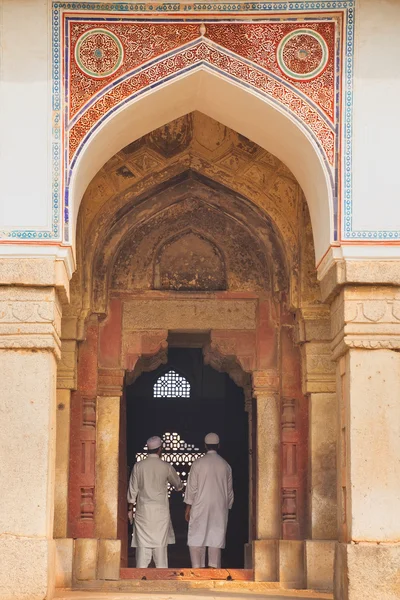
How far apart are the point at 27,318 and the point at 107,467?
2.60m

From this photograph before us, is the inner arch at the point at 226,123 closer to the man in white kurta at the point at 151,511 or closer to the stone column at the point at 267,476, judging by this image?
the stone column at the point at 267,476

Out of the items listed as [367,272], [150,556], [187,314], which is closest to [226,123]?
[367,272]

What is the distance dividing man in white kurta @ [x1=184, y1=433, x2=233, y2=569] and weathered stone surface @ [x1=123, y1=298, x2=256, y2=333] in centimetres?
142

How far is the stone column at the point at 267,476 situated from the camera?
9.76m

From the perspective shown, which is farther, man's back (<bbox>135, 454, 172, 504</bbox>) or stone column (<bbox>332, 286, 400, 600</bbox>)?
man's back (<bbox>135, 454, 172, 504</bbox>)

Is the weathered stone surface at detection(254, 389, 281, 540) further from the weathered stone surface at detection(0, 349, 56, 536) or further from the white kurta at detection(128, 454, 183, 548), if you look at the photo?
the weathered stone surface at detection(0, 349, 56, 536)

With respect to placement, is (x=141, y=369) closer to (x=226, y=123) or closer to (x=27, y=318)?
(x=226, y=123)

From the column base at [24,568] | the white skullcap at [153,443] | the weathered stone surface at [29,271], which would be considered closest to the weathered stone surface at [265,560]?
the white skullcap at [153,443]

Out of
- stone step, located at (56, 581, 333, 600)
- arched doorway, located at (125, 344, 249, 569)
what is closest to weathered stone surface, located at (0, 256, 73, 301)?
stone step, located at (56, 581, 333, 600)

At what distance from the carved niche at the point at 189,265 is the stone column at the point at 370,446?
8.48 ft

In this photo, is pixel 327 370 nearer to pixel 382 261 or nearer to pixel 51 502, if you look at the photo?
pixel 382 261

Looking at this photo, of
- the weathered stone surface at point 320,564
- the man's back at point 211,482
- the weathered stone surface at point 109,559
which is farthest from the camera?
the man's back at point 211,482

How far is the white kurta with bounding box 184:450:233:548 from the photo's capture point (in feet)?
34.8

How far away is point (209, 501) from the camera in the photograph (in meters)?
10.7
